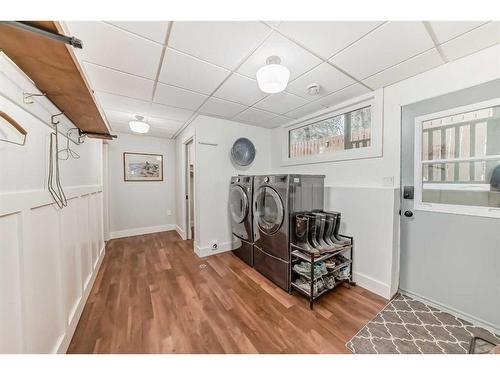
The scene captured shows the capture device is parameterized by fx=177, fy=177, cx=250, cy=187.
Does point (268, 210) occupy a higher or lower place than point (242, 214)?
higher

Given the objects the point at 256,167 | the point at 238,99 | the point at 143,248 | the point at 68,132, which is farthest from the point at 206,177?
the point at 143,248

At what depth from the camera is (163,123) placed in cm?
317

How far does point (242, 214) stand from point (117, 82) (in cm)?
212

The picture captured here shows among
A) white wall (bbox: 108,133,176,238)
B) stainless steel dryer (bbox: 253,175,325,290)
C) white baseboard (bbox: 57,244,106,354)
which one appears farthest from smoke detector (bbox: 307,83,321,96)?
white wall (bbox: 108,133,176,238)

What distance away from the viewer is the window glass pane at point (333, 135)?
7.30 ft

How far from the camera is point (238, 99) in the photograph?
227 cm

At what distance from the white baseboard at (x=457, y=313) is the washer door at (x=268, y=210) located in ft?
5.05

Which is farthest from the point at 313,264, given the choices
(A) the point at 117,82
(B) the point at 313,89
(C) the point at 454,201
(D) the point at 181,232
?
(D) the point at 181,232

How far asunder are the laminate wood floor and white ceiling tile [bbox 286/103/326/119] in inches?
92.3

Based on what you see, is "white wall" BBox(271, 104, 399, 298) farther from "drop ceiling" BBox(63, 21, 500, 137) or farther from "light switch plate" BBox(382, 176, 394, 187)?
"drop ceiling" BBox(63, 21, 500, 137)

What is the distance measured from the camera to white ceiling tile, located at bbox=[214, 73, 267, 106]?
71.5 inches

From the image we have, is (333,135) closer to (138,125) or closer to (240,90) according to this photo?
(240,90)

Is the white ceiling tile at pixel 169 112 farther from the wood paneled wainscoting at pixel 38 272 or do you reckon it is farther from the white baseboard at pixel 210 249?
the white baseboard at pixel 210 249
